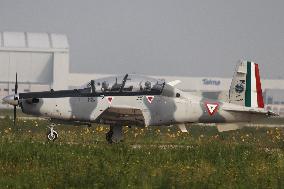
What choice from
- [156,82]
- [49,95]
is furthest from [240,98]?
[49,95]

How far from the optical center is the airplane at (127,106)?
989 inches

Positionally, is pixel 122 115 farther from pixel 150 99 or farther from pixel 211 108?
pixel 211 108

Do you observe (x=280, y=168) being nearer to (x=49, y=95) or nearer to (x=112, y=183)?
(x=112, y=183)

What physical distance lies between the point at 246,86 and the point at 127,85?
4352 millimetres

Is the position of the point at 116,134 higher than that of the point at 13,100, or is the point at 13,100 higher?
the point at 13,100

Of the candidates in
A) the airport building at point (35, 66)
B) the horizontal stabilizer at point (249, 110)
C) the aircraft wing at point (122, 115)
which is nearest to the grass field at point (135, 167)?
the horizontal stabilizer at point (249, 110)

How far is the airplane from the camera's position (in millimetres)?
25125

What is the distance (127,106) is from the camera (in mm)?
25312

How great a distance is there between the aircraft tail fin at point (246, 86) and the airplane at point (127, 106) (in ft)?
1.25

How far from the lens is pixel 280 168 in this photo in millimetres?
18641

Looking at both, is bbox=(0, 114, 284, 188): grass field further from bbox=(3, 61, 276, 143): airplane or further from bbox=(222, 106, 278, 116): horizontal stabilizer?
bbox=(222, 106, 278, 116): horizontal stabilizer

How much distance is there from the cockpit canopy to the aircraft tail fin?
9.50ft

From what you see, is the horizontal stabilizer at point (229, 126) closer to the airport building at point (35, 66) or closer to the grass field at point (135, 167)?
the grass field at point (135, 167)

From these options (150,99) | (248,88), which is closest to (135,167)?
(150,99)
